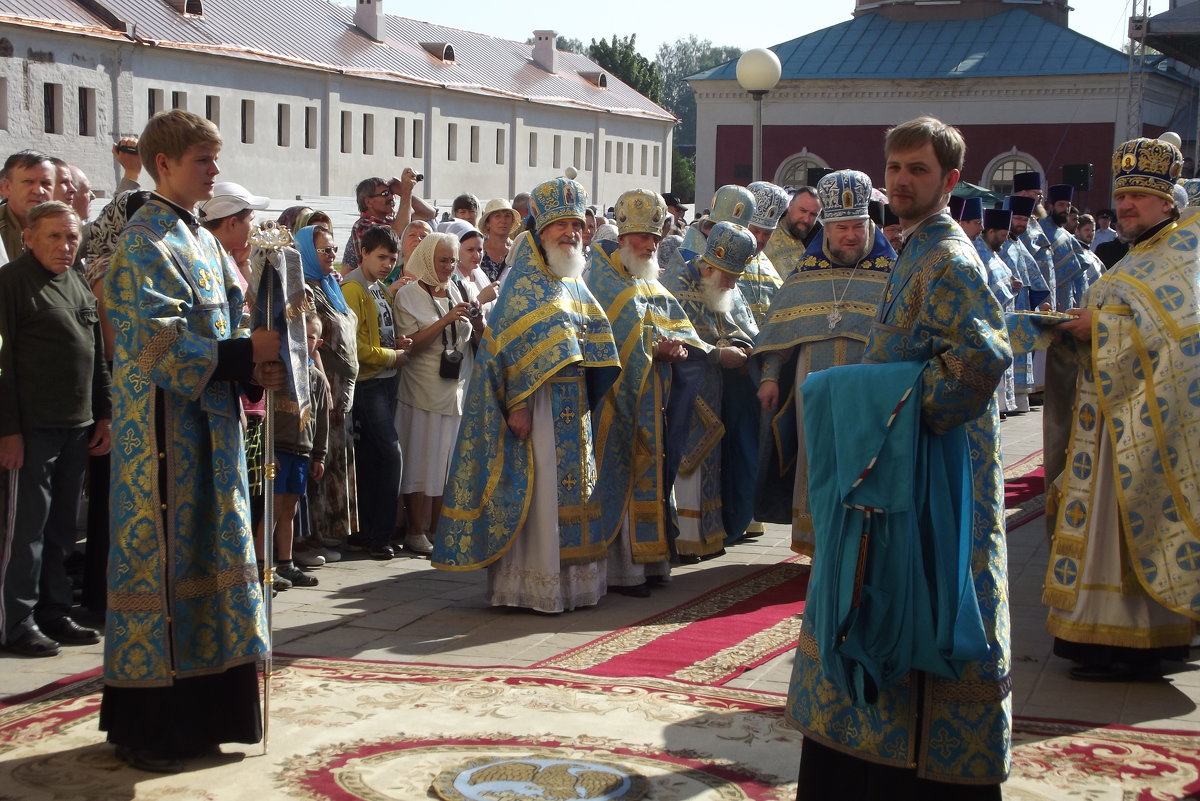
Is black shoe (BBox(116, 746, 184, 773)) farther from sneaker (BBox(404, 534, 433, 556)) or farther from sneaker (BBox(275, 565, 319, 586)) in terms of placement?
sneaker (BBox(404, 534, 433, 556))

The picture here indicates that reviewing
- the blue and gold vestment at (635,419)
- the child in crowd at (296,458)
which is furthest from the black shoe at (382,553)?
the blue and gold vestment at (635,419)

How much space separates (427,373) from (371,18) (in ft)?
136

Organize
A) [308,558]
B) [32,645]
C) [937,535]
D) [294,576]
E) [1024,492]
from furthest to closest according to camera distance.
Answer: [1024,492] < [308,558] < [294,576] < [32,645] < [937,535]

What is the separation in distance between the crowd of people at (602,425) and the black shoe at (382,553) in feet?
Answer: 0.04

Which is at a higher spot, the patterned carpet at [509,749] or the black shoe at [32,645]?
the black shoe at [32,645]

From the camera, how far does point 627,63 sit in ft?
261

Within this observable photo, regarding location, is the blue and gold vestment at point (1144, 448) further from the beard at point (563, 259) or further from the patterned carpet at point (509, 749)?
the beard at point (563, 259)

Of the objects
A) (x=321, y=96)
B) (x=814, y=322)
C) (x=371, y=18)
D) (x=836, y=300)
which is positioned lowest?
(x=814, y=322)

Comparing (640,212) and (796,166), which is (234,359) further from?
(796,166)

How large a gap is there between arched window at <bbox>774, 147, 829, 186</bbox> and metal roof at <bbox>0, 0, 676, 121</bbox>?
12.5 meters

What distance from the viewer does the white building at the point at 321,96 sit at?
35562 millimetres

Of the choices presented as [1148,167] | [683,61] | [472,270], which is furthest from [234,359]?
[683,61]

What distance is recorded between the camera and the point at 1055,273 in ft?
53.9

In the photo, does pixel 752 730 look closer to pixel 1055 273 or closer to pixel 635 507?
pixel 635 507
